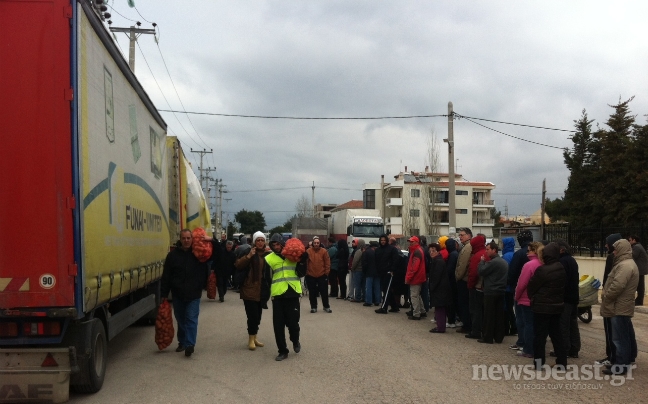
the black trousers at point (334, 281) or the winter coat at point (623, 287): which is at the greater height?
the winter coat at point (623, 287)

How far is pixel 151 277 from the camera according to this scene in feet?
30.6

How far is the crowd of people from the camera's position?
746cm

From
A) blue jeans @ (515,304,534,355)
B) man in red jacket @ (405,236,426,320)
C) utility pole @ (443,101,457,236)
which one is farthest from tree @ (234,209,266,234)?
blue jeans @ (515,304,534,355)

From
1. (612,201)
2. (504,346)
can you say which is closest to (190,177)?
(504,346)

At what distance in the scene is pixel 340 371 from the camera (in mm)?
7605

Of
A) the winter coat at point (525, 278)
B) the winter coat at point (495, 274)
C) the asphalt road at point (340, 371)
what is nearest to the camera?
the asphalt road at point (340, 371)

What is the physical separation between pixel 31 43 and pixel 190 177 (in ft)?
35.5

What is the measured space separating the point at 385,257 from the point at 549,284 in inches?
284

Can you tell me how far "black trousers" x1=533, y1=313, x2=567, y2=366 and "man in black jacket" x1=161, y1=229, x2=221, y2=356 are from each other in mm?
4683

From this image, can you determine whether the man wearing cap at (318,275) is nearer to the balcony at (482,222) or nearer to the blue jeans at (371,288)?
the blue jeans at (371,288)

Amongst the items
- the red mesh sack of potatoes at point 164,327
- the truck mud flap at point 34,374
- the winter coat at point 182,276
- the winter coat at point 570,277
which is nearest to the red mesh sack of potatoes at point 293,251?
the winter coat at point 182,276

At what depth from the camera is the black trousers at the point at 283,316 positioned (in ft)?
27.8

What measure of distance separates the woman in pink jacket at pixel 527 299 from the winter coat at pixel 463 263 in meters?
1.73

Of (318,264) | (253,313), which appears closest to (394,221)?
(318,264)
